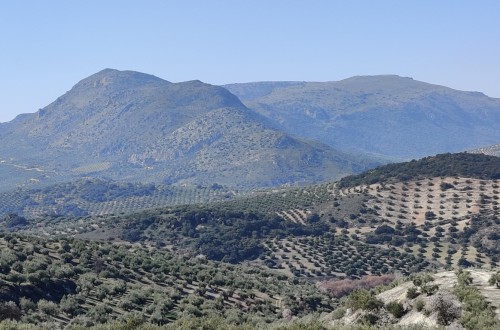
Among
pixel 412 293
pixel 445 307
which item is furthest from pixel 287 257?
pixel 445 307

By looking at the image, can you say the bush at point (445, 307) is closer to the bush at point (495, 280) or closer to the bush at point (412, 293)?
the bush at point (412, 293)

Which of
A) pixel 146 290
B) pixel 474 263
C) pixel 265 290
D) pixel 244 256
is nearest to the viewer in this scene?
pixel 146 290

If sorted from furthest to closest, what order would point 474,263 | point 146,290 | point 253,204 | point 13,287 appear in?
1. point 253,204
2. point 474,263
3. point 146,290
4. point 13,287

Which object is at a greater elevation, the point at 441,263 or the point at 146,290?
the point at 146,290

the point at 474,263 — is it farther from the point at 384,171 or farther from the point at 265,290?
the point at 384,171

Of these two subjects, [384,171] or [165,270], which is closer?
[165,270]

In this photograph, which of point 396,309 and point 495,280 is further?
point 495,280

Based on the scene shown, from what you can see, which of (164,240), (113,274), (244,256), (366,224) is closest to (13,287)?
(113,274)

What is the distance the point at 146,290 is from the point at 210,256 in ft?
188

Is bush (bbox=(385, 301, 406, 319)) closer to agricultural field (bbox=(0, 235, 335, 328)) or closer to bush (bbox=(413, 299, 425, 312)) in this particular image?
bush (bbox=(413, 299, 425, 312))

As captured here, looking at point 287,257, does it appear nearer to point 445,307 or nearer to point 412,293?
point 412,293

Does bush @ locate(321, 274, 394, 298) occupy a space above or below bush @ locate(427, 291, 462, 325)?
below

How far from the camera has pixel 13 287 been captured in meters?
38.4

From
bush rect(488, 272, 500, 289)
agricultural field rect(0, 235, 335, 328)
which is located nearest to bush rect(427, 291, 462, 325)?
bush rect(488, 272, 500, 289)
